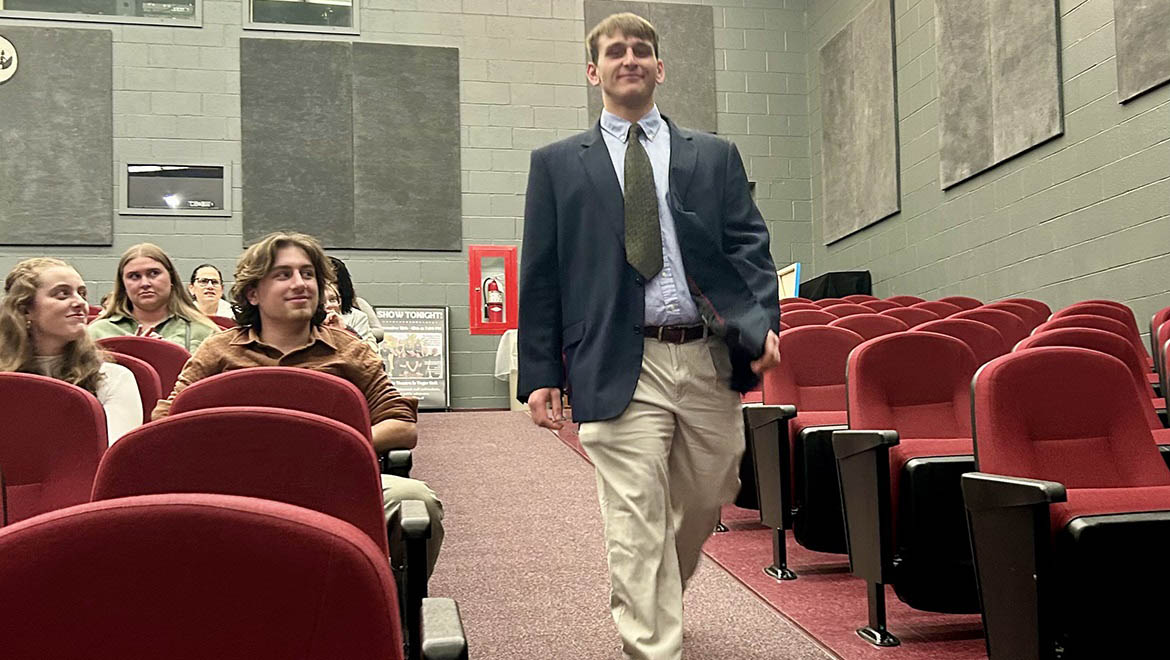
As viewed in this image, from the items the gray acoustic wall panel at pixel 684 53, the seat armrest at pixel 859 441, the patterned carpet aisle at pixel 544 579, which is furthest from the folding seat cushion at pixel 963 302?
the gray acoustic wall panel at pixel 684 53

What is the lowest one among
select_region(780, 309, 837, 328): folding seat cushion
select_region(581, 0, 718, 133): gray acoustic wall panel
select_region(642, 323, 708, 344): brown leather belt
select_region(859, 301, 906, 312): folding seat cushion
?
select_region(642, 323, 708, 344): brown leather belt

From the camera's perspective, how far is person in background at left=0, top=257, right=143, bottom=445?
256cm

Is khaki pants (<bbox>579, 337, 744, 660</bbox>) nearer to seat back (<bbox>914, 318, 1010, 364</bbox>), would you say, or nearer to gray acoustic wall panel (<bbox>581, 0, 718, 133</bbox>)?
seat back (<bbox>914, 318, 1010, 364</bbox>)

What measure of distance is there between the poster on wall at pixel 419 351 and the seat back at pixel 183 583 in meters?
7.61

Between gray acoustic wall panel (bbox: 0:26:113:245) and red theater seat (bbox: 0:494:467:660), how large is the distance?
315 inches

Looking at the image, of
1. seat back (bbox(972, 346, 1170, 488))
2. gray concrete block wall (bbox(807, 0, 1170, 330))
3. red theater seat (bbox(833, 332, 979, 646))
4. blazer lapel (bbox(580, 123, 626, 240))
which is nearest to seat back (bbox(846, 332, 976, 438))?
red theater seat (bbox(833, 332, 979, 646))

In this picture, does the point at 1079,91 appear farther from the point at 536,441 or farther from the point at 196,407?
the point at 196,407

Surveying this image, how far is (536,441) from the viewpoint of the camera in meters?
5.59

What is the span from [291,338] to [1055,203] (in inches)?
191

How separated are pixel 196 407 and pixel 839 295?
6.93 m

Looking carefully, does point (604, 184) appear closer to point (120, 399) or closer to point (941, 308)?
point (120, 399)

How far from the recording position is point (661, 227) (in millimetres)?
2025

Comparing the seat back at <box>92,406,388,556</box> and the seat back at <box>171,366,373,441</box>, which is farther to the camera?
the seat back at <box>171,366,373,441</box>

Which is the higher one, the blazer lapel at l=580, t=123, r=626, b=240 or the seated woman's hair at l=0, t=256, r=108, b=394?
the blazer lapel at l=580, t=123, r=626, b=240
